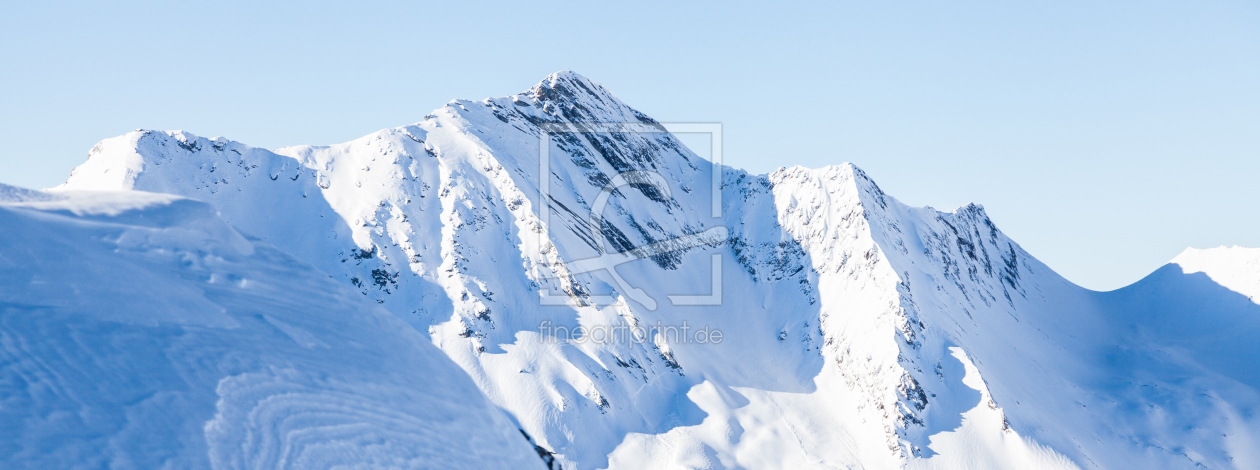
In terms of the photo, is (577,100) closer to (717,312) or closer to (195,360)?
(717,312)

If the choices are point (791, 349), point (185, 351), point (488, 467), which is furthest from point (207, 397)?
point (791, 349)

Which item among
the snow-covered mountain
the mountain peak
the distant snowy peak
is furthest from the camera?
the mountain peak

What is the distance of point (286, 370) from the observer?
17.2 feet

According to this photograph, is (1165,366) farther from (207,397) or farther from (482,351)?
(207,397)

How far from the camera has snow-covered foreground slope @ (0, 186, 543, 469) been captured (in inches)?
171

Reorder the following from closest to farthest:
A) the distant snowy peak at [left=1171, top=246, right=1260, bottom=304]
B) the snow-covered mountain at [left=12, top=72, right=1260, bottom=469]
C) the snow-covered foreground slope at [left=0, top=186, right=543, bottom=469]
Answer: the snow-covered foreground slope at [left=0, top=186, right=543, bottom=469]
the snow-covered mountain at [left=12, top=72, right=1260, bottom=469]
the distant snowy peak at [left=1171, top=246, right=1260, bottom=304]

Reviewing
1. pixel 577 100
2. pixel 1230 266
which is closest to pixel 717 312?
pixel 577 100

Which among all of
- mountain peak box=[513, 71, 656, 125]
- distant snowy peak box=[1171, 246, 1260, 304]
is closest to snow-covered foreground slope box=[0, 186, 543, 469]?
mountain peak box=[513, 71, 656, 125]

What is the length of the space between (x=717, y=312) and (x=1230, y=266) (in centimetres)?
6083

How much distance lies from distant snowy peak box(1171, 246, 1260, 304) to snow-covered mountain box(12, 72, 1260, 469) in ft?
0.91

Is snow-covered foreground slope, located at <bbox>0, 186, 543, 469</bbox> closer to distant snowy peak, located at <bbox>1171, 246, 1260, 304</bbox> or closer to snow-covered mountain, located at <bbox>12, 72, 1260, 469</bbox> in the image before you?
snow-covered mountain, located at <bbox>12, 72, 1260, 469</bbox>

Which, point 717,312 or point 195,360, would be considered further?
point 717,312

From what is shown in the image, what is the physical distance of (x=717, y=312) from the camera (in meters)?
85.6

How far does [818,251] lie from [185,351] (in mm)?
87426
